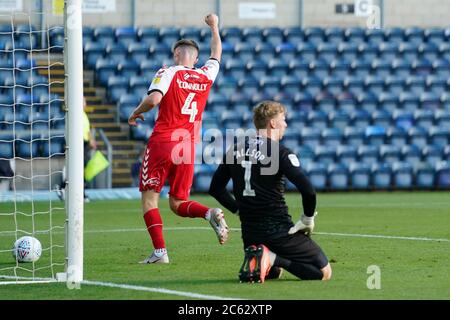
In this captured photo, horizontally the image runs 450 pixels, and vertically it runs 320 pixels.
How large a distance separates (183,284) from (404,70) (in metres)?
20.0

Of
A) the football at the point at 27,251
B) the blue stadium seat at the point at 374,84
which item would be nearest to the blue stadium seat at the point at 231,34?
the blue stadium seat at the point at 374,84

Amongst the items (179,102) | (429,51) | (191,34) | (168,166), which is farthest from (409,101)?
(168,166)

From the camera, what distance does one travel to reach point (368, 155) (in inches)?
955

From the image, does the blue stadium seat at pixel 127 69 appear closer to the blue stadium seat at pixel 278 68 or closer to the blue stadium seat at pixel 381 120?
the blue stadium seat at pixel 278 68

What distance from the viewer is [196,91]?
9727 millimetres

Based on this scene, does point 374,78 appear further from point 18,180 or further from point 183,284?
point 183,284

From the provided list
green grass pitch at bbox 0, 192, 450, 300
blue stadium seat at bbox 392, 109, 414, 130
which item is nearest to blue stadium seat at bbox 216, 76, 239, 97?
blue stadium seat at bbox 392, 109, 414, 130

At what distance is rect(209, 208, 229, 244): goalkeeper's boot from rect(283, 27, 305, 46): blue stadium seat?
17.9 m

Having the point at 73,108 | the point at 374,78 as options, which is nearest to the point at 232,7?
the point at 374,78

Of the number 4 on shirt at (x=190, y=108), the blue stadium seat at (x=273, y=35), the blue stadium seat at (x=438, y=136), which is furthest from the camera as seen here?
the blue stadium seat at (x=273, y=35)

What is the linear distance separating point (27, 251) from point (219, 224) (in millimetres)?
1745

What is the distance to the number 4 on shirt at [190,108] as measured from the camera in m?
9.69

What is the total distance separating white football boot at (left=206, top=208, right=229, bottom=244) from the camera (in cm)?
916

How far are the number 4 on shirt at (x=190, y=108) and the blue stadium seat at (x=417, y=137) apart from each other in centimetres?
1602
